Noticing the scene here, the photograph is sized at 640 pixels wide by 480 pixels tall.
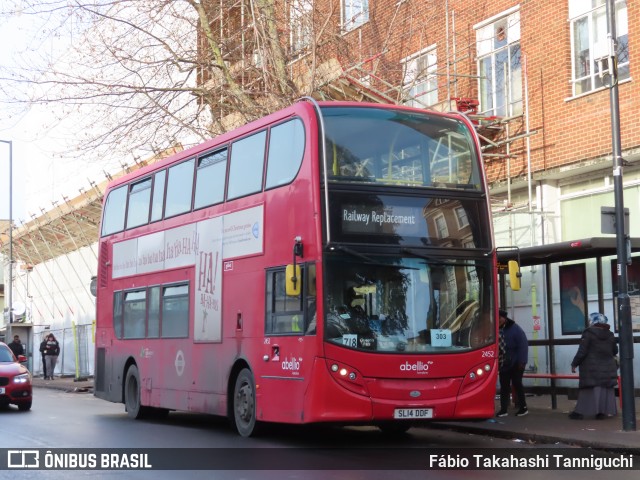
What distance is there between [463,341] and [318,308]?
6.32ft

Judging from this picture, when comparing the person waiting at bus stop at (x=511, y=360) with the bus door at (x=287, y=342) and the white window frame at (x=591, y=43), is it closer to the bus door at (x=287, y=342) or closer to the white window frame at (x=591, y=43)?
the bus door at (x=287, y=342)

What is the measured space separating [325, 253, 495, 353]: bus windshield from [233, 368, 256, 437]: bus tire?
2175mm

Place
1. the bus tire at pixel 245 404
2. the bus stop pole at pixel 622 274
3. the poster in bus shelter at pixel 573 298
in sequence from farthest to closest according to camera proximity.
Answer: the poster in bus shelter at pixel 573 298, the bus tire at pixel 245 404, the bus stop pole at pixel 622 274

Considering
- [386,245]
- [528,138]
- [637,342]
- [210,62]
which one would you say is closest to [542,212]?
[528,138]

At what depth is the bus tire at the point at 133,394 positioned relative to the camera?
61.8ft

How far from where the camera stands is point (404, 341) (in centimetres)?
1277

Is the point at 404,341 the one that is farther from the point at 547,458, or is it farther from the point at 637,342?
the point at 637,342

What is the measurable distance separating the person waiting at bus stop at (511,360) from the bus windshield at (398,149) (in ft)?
12.9

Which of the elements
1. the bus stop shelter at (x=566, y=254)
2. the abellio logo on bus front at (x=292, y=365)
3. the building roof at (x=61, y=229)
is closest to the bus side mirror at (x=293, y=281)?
the abellio logo on bus front at (x=292, y=365)

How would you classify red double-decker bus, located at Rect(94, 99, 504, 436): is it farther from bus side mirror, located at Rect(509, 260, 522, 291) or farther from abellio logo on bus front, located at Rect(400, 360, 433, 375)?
bus side mirror, located at Rect(509, 260, 522, 291)

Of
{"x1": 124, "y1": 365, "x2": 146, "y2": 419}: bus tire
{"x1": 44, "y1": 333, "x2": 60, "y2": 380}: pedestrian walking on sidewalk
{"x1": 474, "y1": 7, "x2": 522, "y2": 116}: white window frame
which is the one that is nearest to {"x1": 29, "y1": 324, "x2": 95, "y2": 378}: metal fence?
{"x1": 44, "y1": 333, "x2": 60, "y2": 380}: pedestrian walking on sidewalk

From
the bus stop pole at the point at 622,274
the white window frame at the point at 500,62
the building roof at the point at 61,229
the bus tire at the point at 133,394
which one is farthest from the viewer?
the building roof at the point at 61,229

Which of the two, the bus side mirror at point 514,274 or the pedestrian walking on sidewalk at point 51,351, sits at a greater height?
the bus side mirror at point 514,274

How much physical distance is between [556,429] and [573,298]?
4.53 metres
